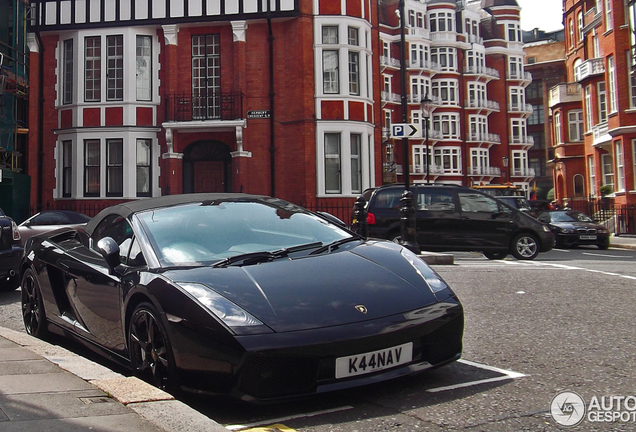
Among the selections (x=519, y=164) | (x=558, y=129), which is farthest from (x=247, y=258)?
(x=519, y=164)

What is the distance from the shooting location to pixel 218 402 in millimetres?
3980

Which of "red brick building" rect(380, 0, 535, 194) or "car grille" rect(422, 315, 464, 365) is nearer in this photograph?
"car grille" rect(422, 315, 464, 365)

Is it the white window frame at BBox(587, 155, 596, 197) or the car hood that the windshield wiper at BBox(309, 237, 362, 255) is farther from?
the white window frame at BBox(587, 155, 596, 197)

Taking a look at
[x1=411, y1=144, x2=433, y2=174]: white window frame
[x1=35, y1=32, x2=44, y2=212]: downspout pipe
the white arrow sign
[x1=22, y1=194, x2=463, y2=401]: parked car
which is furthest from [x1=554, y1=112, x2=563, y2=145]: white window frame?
[x1=22, y1=194, x2=463, y2=401]: parked car

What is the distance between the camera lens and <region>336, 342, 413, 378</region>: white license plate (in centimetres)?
366

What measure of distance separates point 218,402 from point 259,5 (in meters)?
23.8

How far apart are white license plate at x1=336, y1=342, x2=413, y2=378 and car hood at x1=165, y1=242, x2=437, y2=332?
0.20 meters

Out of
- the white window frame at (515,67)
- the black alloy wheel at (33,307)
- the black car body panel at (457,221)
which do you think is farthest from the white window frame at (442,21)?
the black alloy wheel at (33,307)

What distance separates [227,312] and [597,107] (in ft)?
133

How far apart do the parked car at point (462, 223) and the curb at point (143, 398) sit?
40.1ft

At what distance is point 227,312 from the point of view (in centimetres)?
368

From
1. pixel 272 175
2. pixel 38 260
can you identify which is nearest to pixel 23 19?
pixel 272 175

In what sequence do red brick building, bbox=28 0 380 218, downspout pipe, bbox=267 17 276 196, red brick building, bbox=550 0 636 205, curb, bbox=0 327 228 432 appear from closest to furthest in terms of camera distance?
curb, bbox=0 327 228 432 → red brick building, bbox=28 0 380 218 → downspout pipe, bbox=267 17 276 196 → red brick building, bbox=550 0 636 205

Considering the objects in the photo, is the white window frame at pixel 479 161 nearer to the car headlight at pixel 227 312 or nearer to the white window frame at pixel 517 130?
the white window frame at pixel 517 130
